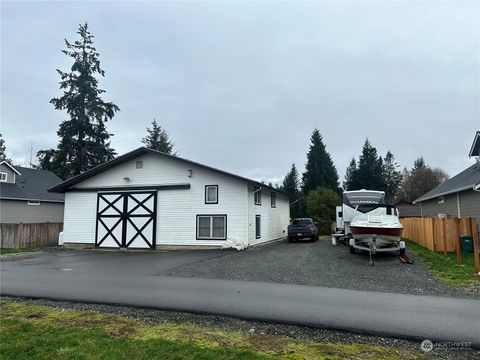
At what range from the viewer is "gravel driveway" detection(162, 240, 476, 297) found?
938cm

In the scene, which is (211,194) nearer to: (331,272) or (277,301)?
A: (331,272)

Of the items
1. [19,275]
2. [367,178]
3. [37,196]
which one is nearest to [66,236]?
[37,196]

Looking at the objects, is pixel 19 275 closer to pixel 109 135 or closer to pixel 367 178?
pixel 109 135

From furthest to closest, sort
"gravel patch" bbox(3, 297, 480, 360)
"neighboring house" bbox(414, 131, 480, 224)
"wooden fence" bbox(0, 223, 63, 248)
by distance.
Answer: "wooden fence" bbox(0, 223, 63, 248) → "neighboring house" bbox(414, 131, 480, 224) → "gravel patch" bbox(3, 297, 480, 360)

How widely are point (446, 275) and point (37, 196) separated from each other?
30469mm

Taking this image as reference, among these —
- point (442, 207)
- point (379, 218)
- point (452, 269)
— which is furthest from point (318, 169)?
point (452, 269)

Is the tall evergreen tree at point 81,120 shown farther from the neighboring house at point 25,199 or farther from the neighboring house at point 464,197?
the neighboring house at point 464,197

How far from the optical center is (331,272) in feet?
37.4

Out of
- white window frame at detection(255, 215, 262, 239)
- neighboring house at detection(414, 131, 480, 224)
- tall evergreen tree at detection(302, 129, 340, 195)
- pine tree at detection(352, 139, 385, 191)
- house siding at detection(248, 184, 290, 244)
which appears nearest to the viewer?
neighboring house at detection(414, 131, 480, 224)

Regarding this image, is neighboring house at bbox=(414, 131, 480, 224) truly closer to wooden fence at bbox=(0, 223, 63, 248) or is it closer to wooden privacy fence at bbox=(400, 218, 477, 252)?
wooden privacy fence at bbox=(400, 218, 477, 252)

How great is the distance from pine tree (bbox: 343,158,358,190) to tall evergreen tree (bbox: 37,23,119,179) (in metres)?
38.1

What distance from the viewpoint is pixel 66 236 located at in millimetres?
23062

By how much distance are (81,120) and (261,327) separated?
38.6 meters

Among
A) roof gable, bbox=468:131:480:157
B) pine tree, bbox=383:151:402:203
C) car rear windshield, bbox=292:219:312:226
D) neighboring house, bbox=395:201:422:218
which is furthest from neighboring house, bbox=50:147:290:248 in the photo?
pine tree, bbox=383:151:402:203
